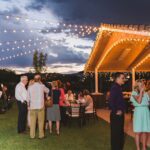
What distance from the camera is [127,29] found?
1394cm

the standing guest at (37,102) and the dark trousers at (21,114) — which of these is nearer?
the standing guest at (37,102)

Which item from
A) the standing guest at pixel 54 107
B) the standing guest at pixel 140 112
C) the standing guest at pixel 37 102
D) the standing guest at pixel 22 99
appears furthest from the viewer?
the standing guest at pixel 22 99

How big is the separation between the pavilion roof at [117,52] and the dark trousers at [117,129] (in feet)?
22.9

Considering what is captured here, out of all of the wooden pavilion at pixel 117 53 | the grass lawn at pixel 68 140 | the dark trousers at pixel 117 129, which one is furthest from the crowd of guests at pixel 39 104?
the wooden pavilion at pixel 117 53

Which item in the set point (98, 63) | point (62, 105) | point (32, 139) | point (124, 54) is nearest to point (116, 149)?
point (32, 139)

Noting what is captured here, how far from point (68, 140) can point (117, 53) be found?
10542mm

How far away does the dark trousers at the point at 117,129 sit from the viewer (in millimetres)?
7953

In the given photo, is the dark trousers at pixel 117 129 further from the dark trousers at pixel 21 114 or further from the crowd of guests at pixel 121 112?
the dark trousers at pixel 21 114

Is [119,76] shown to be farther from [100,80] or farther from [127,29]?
[100,80]

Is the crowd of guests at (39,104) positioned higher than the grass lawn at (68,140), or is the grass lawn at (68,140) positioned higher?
the crowd of guests at (39,104)

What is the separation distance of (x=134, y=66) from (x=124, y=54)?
1.70 metres

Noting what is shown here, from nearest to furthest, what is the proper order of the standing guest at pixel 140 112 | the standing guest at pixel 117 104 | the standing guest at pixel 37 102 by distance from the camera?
the standing guest at pixel 117 104 < the standing guest at pixel 140 112 < the standing guest at pixel 37 102

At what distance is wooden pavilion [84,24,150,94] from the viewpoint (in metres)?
17.0

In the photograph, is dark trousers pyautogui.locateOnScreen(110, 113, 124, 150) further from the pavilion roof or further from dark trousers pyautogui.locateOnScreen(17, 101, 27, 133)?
the pavilion roof
